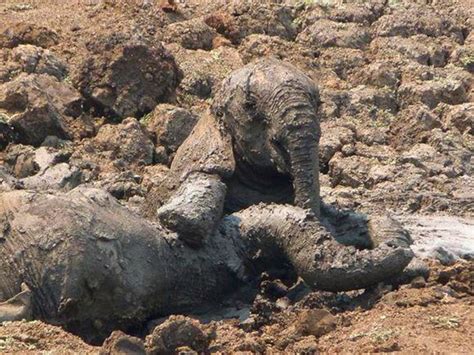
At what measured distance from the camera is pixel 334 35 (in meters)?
15.5

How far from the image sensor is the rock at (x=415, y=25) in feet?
51.6

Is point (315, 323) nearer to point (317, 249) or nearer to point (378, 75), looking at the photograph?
point (317, 249)

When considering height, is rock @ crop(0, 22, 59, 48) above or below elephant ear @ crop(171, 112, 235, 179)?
above

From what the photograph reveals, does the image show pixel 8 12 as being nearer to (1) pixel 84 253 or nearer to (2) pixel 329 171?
(2) pixel 329 171

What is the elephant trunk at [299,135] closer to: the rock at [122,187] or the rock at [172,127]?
the rock at [122,187]

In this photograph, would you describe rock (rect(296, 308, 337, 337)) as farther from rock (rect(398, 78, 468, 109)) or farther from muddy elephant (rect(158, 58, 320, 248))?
rock (rect(398, 78, 468, 109))

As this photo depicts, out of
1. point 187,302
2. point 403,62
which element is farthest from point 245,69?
point 403,62

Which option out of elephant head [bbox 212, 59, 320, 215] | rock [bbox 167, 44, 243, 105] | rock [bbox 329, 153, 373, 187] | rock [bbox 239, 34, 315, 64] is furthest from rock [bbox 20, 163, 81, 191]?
rock [bbox 239, 34, 315, 64]

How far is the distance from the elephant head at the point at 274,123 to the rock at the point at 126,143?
2.35 metres

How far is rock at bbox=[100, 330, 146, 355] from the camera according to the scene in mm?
8008

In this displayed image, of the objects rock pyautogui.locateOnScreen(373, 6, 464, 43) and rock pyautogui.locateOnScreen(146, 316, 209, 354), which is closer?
rock pyautogui.locateOnScreen(146, 316, 209, 354)

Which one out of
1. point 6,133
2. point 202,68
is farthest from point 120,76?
point 202,68

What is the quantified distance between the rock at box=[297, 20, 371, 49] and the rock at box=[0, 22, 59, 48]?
244cm

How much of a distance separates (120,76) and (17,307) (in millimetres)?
4602
